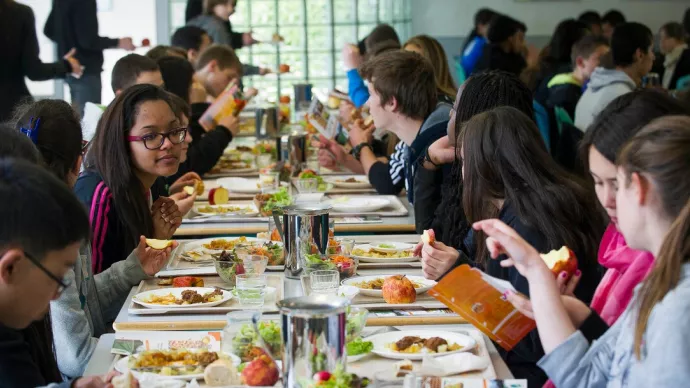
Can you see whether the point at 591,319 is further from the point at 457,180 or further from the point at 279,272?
the point at 457,180

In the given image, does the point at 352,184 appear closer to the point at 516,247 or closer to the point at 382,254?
the point at 382,254

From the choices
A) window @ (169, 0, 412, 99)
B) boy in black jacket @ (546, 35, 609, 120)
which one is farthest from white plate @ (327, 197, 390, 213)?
window @ (169, 0, 412, 99)

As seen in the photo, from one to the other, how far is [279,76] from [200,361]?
31.8 feet

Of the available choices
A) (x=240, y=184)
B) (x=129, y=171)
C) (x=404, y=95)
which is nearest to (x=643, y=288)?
(x=129, y=171)

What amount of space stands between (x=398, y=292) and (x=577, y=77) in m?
5.04

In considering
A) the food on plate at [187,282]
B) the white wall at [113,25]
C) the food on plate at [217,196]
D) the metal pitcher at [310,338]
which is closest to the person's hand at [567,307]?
the metal pitcher at [310,338]

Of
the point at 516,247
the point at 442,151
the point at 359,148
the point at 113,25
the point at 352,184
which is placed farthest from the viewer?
the point at 113,25

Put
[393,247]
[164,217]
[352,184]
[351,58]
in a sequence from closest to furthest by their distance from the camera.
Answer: [393,247] < [164,217] < [352,184] < [351,58]

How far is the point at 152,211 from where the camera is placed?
143 inches

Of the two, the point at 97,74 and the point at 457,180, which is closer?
the point at 457,180

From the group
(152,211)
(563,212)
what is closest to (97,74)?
(152,211)

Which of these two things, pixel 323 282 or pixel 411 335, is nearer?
pixel 411 335

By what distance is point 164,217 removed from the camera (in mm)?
3639

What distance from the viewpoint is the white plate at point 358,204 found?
4379 millimetres
